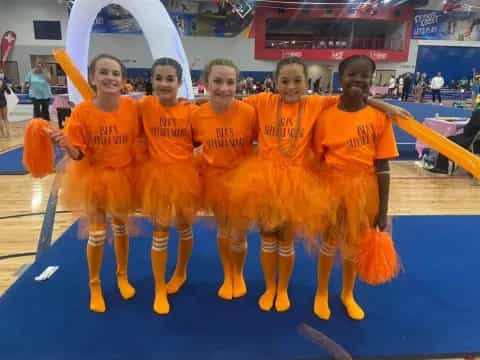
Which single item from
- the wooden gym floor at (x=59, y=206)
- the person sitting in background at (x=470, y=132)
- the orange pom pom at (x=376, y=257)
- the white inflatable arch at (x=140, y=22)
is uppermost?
the white inflatable arch at (x=140, y=22)

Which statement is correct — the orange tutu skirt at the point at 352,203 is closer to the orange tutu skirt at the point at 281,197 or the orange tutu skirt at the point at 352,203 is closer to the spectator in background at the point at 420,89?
the orange tutu skirt at the point at 281,197

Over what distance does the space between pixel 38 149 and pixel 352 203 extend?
153 centimetres

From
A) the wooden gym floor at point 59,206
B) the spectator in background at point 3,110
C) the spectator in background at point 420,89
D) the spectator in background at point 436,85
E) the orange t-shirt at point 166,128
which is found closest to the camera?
the orange t-shirt at point 166,128

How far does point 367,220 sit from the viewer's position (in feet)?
5.70

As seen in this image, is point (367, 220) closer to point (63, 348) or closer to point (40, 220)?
point (63, 348)

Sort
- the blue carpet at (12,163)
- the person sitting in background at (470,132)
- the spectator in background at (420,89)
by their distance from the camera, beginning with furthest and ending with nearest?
the spectator in background at (420,89) → the blue carpet at (12,163) → the person sitting in background at (470,132)

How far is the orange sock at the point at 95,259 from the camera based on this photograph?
188 centimetres

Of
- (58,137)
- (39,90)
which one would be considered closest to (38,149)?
(58,137)

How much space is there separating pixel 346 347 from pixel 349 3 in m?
16.0

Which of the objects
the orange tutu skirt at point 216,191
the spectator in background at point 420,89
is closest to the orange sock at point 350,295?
the orange tutu skirt at point 216,191

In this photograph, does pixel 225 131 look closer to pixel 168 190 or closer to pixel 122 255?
pixel 168 190

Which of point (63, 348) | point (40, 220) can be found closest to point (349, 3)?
point (40, 220)

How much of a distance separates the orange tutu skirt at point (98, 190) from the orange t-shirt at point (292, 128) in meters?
0.71

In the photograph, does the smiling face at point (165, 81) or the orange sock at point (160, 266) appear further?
the orange sock at point (160, 266)
